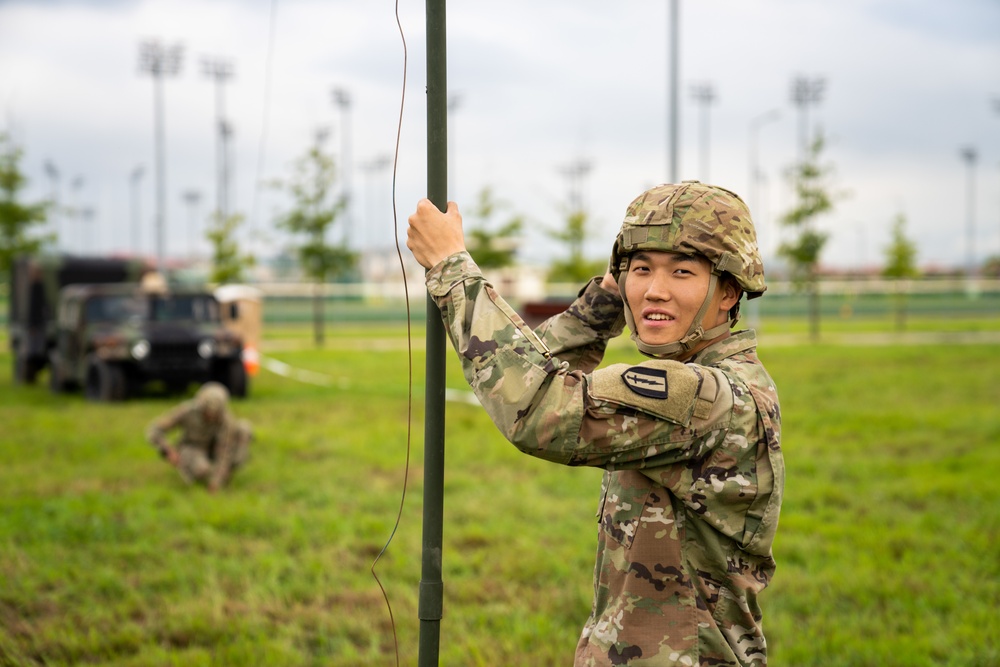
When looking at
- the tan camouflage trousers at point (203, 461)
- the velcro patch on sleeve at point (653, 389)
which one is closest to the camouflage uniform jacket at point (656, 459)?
the velcro patch on sleeve at point (653, 389)

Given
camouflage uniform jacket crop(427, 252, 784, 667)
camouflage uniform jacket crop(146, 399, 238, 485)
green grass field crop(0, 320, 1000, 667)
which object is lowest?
green grass field crop(0, 320, 1000, 667)

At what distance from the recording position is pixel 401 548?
6070 mm

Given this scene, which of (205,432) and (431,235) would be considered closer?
(431,235)

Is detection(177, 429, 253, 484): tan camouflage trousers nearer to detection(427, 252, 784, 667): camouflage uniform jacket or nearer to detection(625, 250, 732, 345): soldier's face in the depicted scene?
detection(427, 252, 784, 667): camouflage uniform jacket

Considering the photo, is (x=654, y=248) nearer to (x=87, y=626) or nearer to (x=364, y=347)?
(x=87, y=626)

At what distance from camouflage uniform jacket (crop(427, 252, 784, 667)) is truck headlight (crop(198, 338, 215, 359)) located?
484 inches

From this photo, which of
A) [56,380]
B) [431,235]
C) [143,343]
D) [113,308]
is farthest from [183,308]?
[431,235]

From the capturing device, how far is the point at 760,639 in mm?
2053

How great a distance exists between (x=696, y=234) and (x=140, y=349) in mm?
12641

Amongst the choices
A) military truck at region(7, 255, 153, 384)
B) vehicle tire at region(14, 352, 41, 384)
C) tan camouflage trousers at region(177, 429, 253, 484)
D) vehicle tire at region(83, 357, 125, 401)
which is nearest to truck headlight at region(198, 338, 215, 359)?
vehicle tire at region(83, 357, 125, 401)

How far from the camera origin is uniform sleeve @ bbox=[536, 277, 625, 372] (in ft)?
7.84

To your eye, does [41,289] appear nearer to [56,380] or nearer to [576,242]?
[56,380]

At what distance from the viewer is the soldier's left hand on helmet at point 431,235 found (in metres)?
1.96

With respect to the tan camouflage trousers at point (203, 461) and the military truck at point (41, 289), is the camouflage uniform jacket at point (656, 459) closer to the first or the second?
the tan camouflage trousers at point (203, 461)
